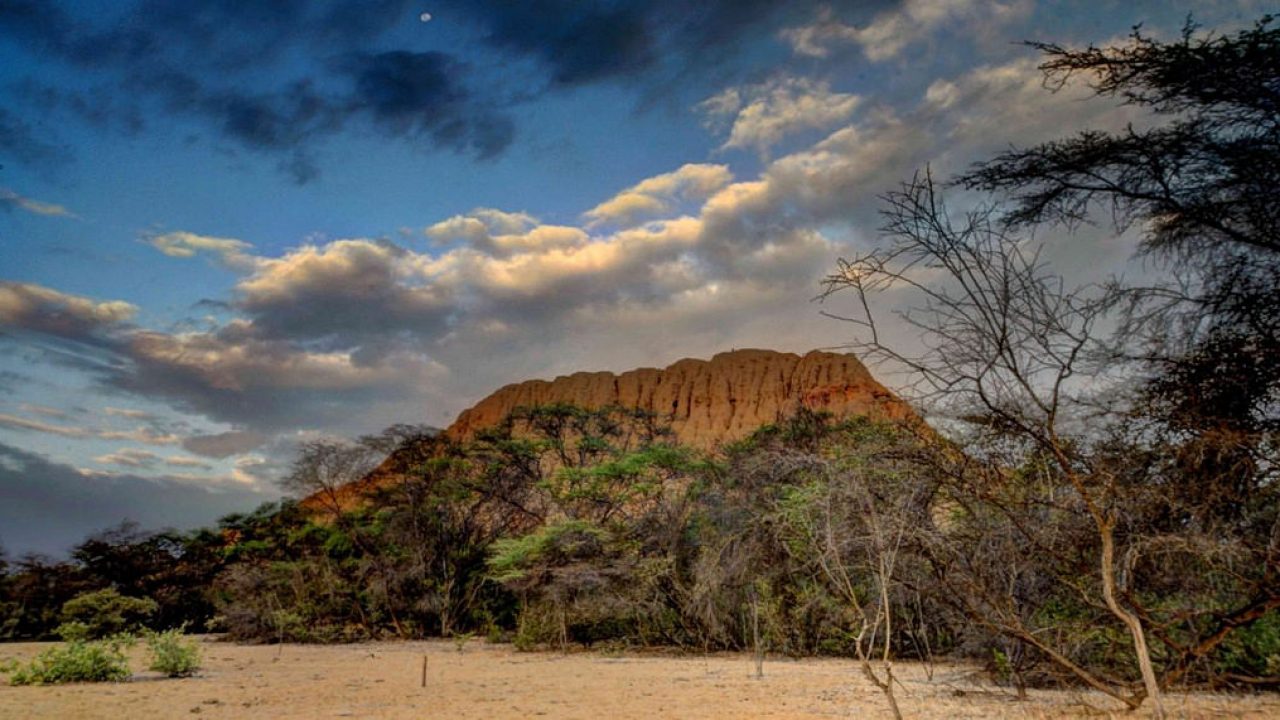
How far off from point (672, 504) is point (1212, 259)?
1491cm

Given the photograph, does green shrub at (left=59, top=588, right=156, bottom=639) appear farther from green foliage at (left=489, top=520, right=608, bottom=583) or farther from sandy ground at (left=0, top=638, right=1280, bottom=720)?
green foliage at (left=489, top=520, right=608, bottom=583)

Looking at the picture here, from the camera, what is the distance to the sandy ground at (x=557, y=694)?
351 inches

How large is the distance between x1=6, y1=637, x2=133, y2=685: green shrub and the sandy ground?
33cm

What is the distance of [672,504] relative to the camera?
66.9 feet

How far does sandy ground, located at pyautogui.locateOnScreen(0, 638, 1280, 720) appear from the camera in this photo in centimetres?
891

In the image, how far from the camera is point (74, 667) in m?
11.7

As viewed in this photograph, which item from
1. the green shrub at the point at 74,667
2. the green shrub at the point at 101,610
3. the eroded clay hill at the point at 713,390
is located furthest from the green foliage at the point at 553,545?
the eroded clay hill at the point at 713,390

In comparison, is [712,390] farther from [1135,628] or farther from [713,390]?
[1135,628]

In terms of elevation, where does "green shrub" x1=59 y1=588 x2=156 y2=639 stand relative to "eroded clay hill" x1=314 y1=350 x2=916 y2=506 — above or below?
below

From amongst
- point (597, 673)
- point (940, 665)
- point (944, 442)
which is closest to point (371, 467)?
point (597, 673)

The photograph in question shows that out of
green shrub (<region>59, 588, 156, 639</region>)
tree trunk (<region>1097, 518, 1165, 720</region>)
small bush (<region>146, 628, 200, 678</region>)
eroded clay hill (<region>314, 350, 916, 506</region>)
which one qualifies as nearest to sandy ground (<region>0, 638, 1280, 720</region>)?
small bush (<region>146, 628, 200, 678</region>)

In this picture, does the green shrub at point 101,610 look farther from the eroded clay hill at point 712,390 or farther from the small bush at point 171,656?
the eroded clay hill at point 712,390

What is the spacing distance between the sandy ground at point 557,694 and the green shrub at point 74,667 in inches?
13.1

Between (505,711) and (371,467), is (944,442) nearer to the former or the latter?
(505,711)
